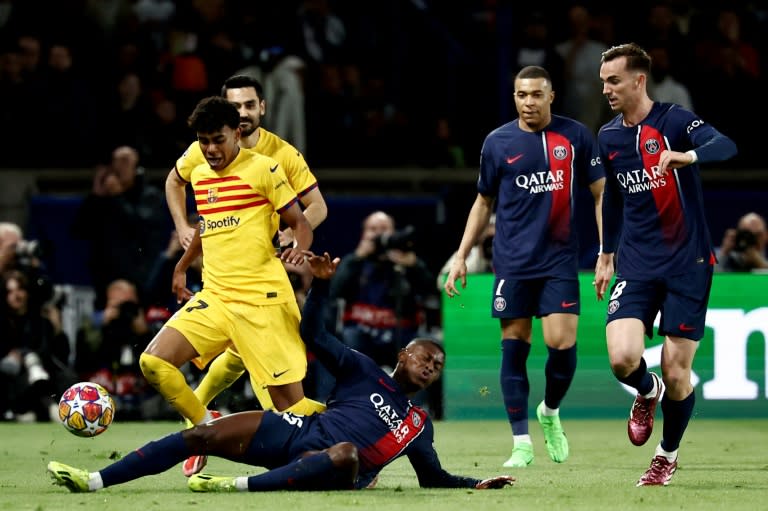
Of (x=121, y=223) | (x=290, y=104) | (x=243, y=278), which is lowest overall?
(x=243, y=278)

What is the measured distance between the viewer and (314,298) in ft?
26.7

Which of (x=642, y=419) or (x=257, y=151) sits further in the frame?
(x=257, y=151)

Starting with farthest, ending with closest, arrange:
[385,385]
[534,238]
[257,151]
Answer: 1. [534,238]
2. [257,151]
3. [385,385]

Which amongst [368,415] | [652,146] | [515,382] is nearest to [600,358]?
[515,382]

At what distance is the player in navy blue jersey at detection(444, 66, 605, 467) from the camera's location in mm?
9844

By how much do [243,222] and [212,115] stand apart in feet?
2.03

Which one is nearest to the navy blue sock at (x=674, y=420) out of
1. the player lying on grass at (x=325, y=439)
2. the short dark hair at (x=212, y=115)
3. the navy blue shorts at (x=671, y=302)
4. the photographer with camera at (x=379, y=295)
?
the navy blue shorts at (x=671, y=302)

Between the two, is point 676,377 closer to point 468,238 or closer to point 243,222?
point 468,238

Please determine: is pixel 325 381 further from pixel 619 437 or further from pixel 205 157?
pixel 205 157

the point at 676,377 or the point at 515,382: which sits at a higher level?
the point at 676,377

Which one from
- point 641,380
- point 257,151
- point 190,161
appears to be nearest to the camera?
point 641,380

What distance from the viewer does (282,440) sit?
768cm

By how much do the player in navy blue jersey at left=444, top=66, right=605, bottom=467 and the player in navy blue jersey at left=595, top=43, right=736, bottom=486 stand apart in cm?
119

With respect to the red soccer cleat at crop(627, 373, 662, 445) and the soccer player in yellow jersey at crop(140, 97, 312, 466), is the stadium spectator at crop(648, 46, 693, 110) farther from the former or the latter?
the soccer player in yellow jersey at crop(140, 97, 312, 466)
